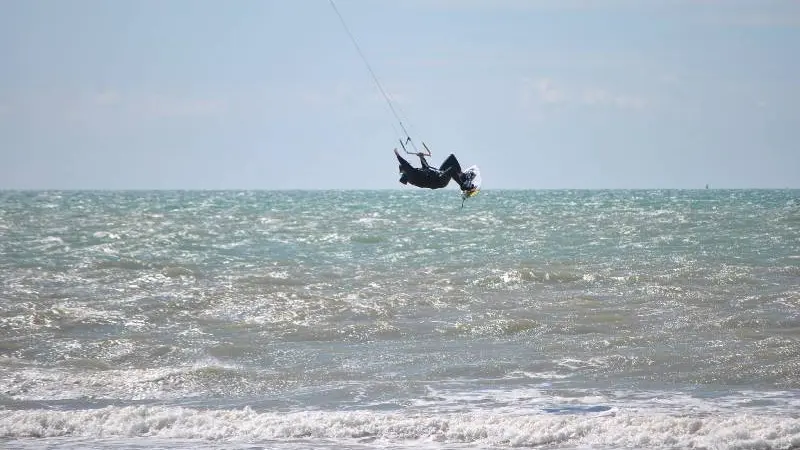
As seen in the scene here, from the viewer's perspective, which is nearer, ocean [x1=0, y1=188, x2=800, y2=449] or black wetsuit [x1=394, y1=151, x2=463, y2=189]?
ocean [x1=0, y1=188, x2=800, y2=449]

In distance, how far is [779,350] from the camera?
662 inches

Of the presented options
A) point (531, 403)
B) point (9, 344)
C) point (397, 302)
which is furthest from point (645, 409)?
point (9, 344)

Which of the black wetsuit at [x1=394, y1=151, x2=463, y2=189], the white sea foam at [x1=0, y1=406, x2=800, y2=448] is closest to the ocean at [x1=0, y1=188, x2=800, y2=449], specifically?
the white sea foam at [x1=0, y1=406, x2=800, y2=448]

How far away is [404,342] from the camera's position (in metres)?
18.4

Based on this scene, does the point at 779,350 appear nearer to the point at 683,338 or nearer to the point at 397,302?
the point at 683,338

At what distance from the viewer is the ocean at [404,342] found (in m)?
13.0

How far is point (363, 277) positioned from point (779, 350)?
10.8 m

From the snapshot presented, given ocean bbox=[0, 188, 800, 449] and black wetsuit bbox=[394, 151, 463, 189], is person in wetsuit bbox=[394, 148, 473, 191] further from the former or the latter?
ocean bbox=[0, 188, 800, 449]

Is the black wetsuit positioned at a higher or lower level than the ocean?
higher

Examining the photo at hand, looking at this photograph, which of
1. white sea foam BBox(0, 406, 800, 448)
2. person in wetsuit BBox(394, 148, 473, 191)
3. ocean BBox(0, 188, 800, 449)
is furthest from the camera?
person in wetsuit BBox(394, 148, 473, 191)

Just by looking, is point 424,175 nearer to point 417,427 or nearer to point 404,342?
point 404,342

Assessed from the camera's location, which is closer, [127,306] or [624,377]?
[624,377]

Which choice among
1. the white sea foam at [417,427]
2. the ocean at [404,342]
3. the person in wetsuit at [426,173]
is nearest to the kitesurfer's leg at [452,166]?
the person in wetsuit at [426,173]

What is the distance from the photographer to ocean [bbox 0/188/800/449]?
42.8 feet
